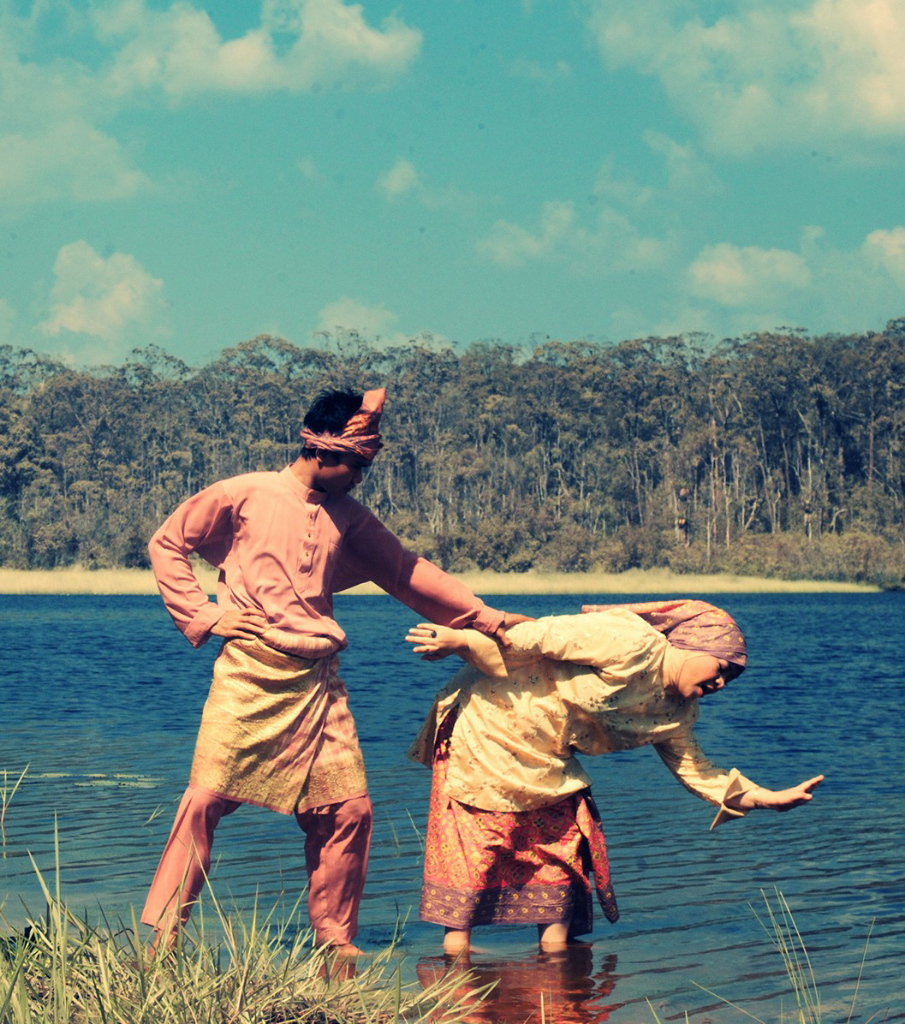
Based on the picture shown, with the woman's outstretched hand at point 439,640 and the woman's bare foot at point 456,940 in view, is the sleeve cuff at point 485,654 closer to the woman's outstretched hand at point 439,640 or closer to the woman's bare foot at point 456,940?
the woman's outstretched hand at point 439,640

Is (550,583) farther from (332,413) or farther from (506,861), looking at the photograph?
(332,413)

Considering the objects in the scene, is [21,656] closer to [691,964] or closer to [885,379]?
[691,964]

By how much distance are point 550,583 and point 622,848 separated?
1637 inches

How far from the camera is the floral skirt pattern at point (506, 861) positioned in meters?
4.22

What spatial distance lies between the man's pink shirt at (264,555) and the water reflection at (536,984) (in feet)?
3.32

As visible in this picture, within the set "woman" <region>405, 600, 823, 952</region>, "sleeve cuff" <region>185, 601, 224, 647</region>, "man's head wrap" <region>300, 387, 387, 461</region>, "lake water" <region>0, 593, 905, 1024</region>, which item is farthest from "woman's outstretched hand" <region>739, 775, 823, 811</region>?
"sleeve cuff" <region>185, 601, 224, 647</region>

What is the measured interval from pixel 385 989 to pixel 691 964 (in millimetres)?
1784

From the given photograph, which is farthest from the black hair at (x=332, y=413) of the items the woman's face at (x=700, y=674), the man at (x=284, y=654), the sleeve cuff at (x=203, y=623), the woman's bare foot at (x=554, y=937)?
the woman's bare foot at (x=554, y=937)

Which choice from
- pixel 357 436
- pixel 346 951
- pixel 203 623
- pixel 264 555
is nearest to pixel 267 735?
pixel 203 623

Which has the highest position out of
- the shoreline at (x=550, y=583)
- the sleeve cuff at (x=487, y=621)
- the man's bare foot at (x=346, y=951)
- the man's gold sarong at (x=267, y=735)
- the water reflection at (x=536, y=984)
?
the sleeve cuff at (x=487, y=621)

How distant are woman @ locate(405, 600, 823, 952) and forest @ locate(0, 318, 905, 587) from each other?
155 feet

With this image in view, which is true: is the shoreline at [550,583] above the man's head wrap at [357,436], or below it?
below

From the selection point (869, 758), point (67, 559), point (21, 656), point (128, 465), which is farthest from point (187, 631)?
point (128, 465)

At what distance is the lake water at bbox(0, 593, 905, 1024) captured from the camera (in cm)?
446
